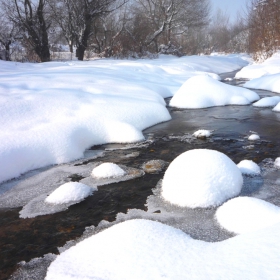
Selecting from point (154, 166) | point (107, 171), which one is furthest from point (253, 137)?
point (107, 171)

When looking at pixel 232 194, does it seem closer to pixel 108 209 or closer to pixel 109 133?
pixel 108 209

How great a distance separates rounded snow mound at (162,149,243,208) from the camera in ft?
7.17

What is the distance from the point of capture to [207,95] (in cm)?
600

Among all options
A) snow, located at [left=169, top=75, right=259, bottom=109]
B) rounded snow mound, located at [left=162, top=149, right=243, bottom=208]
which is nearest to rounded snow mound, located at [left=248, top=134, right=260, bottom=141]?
rounded snow mound, located at [left=162, top=149, right=243, bottom=208]

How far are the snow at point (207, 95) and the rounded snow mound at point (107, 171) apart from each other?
3.31 meters

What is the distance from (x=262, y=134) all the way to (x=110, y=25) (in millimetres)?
14243

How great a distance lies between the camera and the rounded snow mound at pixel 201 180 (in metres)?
2.19

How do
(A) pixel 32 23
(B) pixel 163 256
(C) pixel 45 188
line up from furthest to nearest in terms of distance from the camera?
(A) pixel 32 23 < (C) pixel 45 188 < (B) pixel 163 256

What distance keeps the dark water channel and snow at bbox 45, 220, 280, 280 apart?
29 cm

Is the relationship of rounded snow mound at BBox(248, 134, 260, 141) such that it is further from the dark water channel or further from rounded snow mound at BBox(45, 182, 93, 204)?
rounded snow mound at BBox(45, 182, 93, 204)

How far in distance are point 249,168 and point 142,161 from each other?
1.10m

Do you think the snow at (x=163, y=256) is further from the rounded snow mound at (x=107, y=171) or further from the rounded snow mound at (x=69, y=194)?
the rounded snow mound at (x=107, y=171)

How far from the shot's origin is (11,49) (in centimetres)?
1368

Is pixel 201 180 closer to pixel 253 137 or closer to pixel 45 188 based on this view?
pixel 45 188
